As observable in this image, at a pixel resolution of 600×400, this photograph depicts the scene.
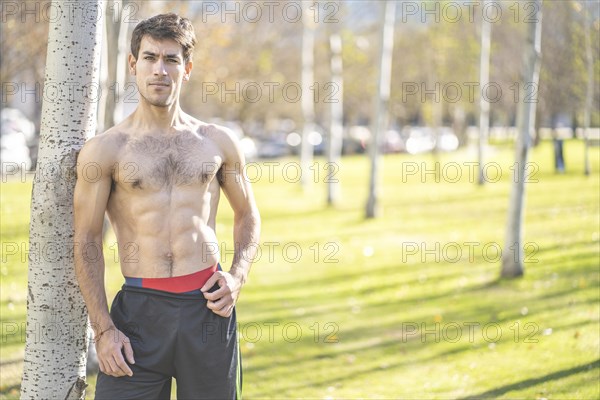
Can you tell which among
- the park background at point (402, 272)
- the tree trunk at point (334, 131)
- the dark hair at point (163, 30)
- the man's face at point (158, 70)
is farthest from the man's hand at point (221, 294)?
the tree trunk at point (334, 131)

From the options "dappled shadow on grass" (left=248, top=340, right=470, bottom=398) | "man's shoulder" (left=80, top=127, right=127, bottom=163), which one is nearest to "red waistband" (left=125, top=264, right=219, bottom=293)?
"man's shoulder" (left=80, top=127, right=127, bottom=163)

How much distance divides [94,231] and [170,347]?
0.62 m

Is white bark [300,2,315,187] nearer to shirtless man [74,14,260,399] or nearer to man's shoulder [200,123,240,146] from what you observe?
man's shoulder [200,123,240,146]

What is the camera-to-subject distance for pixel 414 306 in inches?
407

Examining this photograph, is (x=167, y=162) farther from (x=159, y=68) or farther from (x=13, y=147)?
(x=13, y=147)

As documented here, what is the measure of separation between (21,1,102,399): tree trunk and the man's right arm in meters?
0.49

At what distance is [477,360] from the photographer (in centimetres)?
788

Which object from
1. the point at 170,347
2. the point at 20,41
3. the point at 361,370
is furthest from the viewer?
the point at 20,41

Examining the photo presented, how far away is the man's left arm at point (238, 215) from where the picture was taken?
396cm

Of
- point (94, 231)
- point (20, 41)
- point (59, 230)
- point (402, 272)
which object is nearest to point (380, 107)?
point (402, 272)

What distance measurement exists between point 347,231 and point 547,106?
653 inches

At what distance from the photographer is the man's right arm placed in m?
3.76

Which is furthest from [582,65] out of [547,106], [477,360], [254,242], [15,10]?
[547,106]

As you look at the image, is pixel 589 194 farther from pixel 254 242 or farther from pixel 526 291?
pixel 254 242
